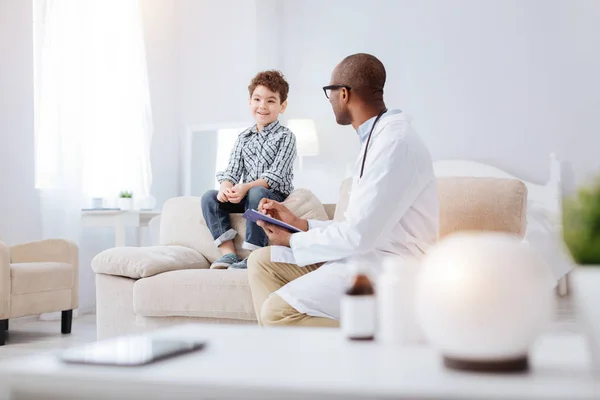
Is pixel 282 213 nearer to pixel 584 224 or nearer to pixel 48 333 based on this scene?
pixel 584 224

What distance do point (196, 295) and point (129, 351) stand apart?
194cm

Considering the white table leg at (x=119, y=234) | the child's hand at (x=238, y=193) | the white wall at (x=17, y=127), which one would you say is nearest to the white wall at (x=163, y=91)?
the white table leg at (x=119, y=234)

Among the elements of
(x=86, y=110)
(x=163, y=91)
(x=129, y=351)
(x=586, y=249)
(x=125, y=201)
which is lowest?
(x=125, y=201)

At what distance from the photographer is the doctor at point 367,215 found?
210cm

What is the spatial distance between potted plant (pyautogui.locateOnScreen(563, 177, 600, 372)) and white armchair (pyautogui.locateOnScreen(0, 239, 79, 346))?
345cm

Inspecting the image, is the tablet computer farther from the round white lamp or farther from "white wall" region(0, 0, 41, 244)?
"white wall" region(0, 0, 41, 244)

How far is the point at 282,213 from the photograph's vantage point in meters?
2.49

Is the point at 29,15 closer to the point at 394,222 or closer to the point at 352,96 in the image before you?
the point at 352,96

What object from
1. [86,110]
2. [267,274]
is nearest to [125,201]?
[86,110]

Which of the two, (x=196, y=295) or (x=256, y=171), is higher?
(x=256, y=171)

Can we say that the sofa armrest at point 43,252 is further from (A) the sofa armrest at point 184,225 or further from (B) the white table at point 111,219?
(A) the sofa armrest at point 184,225

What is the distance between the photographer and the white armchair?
395cm

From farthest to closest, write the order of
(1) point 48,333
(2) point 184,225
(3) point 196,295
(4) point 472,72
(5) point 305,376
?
1. (4) point 472,72
2. (1) point 48,333
3. (2) point 184,225
4. (3) point 196,295
5. (5) point 305,376

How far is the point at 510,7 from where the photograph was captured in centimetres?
586
